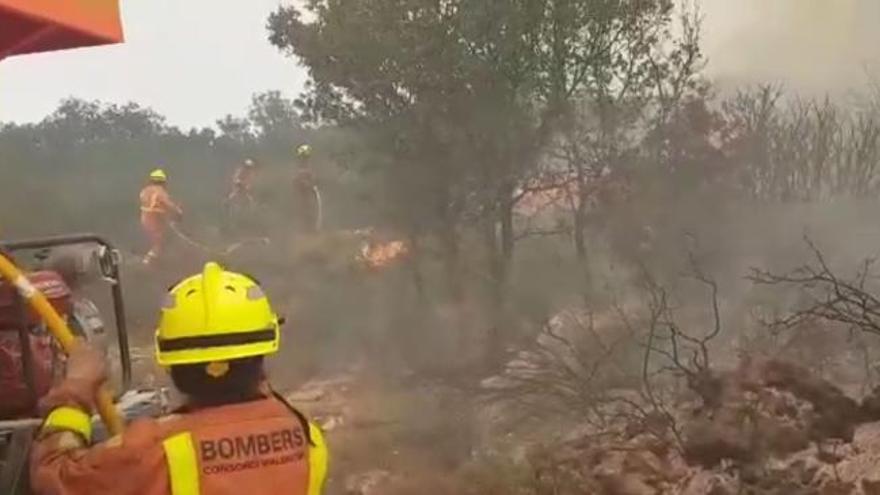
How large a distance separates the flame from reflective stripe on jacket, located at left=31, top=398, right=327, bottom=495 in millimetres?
7398

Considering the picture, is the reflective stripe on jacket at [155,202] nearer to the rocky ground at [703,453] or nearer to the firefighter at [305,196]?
the firefighter at [305,196]

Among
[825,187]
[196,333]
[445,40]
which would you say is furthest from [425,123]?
[196,333]

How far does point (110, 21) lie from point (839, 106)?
7547 mm

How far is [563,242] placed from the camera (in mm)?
9688

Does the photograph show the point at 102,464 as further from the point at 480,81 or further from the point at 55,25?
the point at 480,81

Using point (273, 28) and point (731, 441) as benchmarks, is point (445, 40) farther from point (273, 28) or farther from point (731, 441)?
point (731, 441)

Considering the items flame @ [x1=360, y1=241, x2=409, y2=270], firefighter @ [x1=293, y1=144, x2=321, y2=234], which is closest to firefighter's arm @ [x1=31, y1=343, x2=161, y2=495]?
flame @ [x1=360, y1=241, x2=409, y2=270]

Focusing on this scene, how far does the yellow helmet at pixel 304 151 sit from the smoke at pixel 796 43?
3.43m

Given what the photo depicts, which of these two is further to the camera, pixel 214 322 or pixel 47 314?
pixel 47 314

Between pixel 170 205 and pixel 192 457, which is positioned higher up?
pixel 170 205

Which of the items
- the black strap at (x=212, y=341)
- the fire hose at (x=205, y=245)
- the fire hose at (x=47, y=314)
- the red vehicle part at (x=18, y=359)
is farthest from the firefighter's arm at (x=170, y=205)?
the black strap at (x=212, y=341)

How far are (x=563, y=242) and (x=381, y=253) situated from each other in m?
1.49

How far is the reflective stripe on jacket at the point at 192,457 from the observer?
241 centimetres

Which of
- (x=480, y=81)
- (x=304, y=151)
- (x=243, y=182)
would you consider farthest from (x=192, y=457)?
(x=243, y=182)
